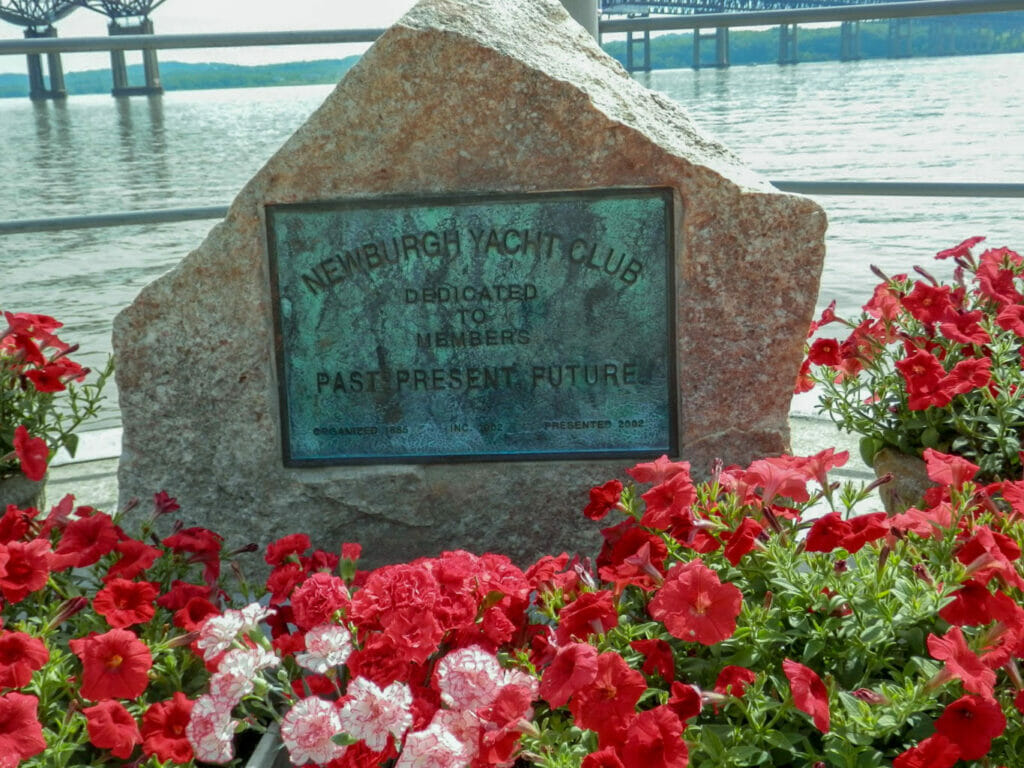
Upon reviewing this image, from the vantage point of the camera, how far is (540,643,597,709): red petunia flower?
4.51ft

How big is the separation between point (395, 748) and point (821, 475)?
2.62ft

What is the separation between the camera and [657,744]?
1.29 m

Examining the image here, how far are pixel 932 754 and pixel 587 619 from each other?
1.64 ft

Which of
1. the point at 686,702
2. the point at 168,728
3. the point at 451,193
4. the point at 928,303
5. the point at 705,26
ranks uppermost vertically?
the point at 705,26

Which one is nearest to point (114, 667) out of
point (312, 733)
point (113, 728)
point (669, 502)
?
point (113, 728)

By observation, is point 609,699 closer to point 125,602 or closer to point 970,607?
point 970,607

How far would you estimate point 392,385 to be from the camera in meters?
2.40

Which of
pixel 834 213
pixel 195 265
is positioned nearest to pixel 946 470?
pixel 195 265

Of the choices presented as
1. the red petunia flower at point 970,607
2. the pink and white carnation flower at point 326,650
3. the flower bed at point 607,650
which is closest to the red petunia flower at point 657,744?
the flower bed at point 607,650

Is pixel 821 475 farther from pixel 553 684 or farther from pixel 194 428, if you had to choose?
pixel 194 428

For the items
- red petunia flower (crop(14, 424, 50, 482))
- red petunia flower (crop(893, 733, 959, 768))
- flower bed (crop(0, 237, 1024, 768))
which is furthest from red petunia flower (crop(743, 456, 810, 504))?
red petunia flower (crop(14, 424, 50, 482))

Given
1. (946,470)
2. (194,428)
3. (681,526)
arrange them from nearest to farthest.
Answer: (946,470) → (681,526) → (194,428)

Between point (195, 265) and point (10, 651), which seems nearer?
point (10, 651)

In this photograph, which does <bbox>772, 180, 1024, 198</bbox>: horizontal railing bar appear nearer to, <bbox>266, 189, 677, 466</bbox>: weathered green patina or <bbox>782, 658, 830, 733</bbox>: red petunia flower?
<bbox>266, 189, 677, 466</bbox>: weathered green patina
